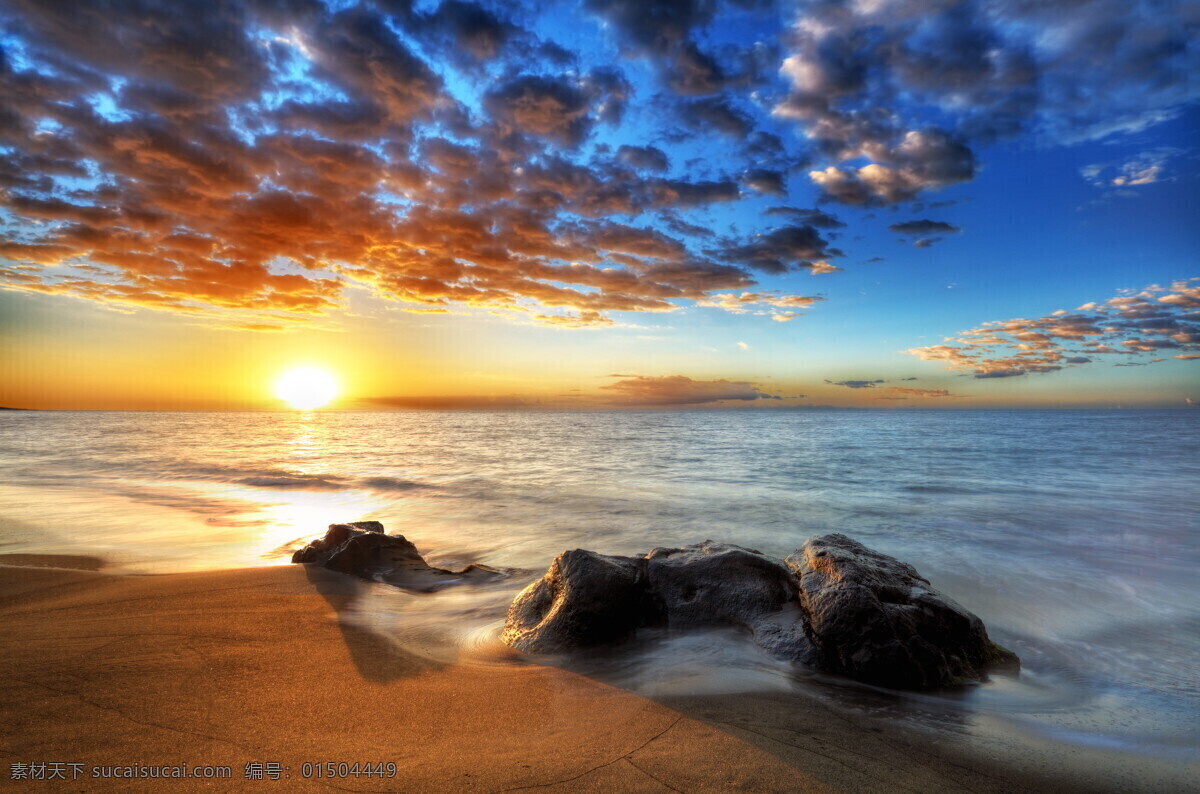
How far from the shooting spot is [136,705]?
2.95 metres

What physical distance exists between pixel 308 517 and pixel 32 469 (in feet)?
50.3

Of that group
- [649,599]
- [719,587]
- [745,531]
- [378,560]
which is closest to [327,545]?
[378,560]

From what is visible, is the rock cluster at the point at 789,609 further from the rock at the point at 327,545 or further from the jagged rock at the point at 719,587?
the rock at the point at 327,545

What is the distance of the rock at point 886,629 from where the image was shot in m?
3.80

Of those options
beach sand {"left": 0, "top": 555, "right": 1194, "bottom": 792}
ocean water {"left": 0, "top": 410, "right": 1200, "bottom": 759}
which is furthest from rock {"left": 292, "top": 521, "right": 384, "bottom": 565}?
beach sand {"left": 0, "top": 555, "right": 1194, "bottom": 792}

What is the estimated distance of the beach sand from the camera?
250 centimetres

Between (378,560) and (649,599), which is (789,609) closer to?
(649,599)

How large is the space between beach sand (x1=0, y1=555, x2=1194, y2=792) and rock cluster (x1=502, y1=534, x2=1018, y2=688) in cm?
59

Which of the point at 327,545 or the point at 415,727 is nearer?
the point at 415,727

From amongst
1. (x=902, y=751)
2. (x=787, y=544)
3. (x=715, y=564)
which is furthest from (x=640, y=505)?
(x=902, y=751)

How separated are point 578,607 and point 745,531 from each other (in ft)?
22.7

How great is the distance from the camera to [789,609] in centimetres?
460

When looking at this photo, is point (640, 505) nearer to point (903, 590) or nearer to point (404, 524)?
point (404, 524)

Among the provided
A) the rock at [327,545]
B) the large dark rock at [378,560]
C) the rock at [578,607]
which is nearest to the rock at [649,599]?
the rock at [578,607]
